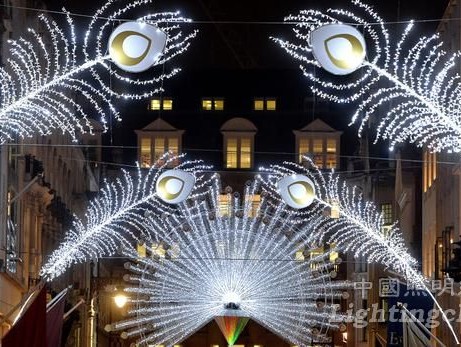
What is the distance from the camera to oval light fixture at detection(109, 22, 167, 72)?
26656 mm

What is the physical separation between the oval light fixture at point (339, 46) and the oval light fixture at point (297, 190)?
12280mm

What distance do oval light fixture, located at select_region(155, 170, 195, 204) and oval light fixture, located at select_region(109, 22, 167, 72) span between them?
1298 cm

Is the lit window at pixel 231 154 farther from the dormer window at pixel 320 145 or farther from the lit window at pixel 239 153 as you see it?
the dormer window at pixel 320 145

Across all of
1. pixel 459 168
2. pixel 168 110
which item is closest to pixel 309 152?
pixel 168 110

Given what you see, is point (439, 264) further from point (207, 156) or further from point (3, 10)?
point (207, 156)

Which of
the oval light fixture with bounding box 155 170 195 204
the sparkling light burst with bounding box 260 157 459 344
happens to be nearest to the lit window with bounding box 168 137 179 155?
the sparkling light burst with bounding box 260 157 459 344

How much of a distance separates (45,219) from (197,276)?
653 cm

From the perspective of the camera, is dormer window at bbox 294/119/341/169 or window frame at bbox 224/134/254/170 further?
window frame at bbox 224/134/254/170

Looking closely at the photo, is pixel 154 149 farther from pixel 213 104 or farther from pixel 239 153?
pixel 213 104

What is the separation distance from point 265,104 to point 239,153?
11.5 feet

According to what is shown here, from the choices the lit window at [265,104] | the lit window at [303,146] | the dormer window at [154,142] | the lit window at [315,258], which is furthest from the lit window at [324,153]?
the dormer window at [154,142]

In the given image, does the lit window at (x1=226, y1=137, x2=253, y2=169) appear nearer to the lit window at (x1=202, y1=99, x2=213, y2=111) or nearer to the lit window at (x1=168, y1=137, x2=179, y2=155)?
the lit window at (x1=202, y1=99, x2=213, y2=111)

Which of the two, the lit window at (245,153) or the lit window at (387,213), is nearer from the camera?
the lit window at (387,213)

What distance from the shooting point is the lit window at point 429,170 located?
196ft
